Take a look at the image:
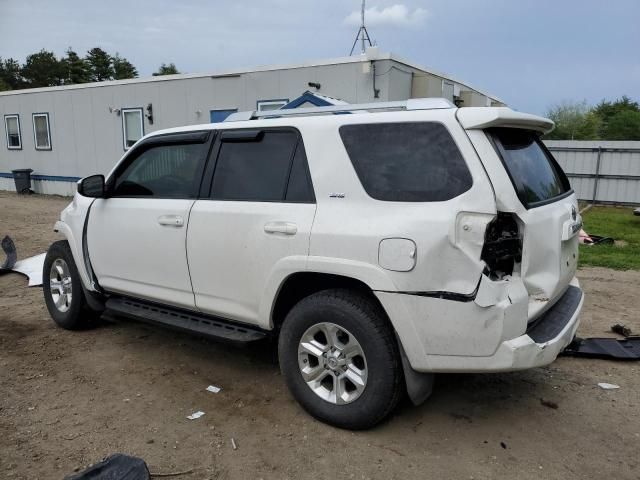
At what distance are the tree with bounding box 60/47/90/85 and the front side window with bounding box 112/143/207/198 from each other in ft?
202

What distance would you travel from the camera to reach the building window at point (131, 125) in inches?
606

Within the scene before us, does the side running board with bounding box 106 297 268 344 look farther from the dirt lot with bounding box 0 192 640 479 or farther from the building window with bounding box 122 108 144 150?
the building window with bounding box 122 108 144 150

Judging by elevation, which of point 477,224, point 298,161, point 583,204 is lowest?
point 583,204

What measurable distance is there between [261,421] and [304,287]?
89 centimetres

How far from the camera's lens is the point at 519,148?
3.12 m

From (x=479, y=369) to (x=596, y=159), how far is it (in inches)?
595

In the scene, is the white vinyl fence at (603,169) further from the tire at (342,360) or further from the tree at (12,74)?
the tree at (12,74)

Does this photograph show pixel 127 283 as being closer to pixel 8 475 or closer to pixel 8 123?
pixel 8 475

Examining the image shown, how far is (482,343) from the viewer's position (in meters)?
2.67

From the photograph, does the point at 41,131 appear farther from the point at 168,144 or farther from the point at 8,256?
the point at 168,144

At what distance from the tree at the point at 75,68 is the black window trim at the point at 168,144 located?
61.5m

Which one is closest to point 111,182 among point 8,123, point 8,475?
point 8,475

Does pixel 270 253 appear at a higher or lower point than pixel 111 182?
lower

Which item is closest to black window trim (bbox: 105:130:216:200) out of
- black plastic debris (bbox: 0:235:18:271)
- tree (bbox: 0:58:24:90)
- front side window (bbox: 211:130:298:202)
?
front side window (bbox: 211:130:298:202)
